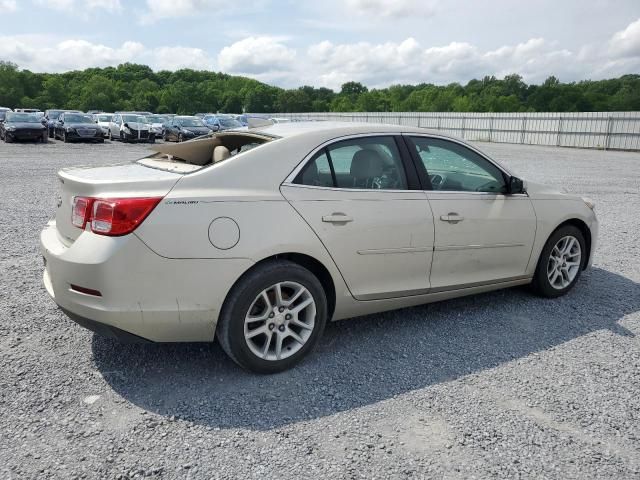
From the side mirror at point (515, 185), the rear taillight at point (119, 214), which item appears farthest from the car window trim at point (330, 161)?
the side mirror at point (515, 185)

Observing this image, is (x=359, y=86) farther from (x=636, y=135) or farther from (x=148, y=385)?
(x=148, y=385)

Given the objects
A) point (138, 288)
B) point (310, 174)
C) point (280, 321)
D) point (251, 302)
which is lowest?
point (280, 321)

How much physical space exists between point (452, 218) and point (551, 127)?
34810 mm

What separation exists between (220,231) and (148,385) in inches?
42.2

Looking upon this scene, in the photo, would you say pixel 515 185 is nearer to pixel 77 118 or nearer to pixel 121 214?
pixel 121 214

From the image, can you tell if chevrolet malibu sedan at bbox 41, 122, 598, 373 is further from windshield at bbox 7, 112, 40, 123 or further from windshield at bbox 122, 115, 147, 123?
windshield at bbox 122, 115, 147, 123

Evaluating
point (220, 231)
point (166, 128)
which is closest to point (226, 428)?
point (220, 231)

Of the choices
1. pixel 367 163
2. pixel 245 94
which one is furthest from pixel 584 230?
pixel 245 94

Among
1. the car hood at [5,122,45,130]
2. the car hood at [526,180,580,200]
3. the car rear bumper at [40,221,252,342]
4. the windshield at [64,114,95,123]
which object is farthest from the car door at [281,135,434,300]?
the windshield at [64,114,95,123]

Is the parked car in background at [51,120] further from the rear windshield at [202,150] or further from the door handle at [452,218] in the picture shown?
the door handle at [452,218]

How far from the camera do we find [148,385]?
3305 mm

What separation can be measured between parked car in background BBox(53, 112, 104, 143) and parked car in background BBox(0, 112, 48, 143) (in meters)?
1.18

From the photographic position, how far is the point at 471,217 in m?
4.20

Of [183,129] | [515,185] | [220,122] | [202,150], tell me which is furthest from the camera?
[220,122]
